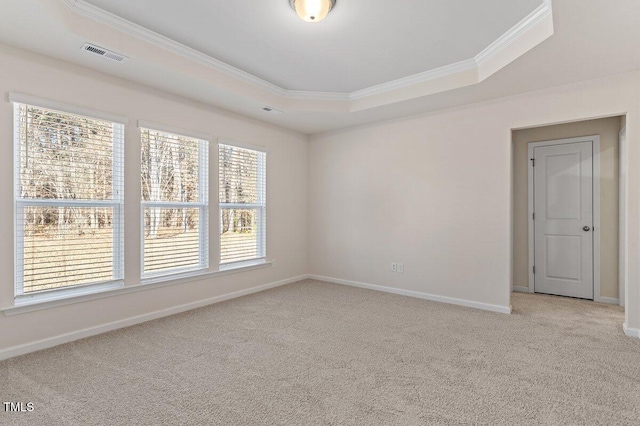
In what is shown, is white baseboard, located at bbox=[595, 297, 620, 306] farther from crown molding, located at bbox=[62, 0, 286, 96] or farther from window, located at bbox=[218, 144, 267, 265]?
crown molding, located at bbox=[62, 0, 286, 96]

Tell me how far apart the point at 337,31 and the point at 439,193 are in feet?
8.03

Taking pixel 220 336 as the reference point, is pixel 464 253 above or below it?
above

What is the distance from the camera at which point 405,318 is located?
358 centimetres

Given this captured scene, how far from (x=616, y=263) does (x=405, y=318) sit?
299 centimetres

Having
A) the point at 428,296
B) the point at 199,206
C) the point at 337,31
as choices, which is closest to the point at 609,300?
the point at 428,296

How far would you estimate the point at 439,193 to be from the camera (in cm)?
429

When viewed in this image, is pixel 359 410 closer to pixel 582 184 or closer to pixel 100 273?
pixel 100 273

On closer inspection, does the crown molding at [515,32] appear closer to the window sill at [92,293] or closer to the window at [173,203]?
the window at [173,203]

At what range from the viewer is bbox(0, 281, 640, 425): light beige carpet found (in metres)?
1.89

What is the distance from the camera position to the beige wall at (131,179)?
260 cm

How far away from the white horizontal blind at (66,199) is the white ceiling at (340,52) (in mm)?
612

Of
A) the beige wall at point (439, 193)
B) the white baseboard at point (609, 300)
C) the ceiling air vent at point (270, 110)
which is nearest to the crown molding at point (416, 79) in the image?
the beige wall at point (439, 193)

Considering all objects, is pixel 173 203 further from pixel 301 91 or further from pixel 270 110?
pixel 301 91

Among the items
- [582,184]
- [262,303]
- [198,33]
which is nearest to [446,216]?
[582,184]
